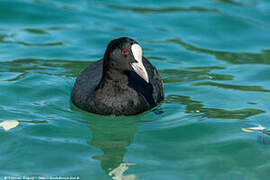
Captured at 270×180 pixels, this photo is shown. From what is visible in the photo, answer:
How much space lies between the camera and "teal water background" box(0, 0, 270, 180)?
5867mm

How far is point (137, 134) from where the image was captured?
6.65 meters

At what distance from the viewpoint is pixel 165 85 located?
335 inches

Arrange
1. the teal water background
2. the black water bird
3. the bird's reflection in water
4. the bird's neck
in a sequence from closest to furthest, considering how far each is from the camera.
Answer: the bird's reflection in water < the teal water background < the black water bird < the bird's neck

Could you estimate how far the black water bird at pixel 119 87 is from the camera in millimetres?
6758

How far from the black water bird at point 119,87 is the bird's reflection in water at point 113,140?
12 centimetres

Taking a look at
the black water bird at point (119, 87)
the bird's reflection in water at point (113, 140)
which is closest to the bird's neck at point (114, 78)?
the black water bird at point (119, 87)

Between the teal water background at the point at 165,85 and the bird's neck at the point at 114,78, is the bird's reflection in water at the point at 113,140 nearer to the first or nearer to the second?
the teal water background at the point at 165,85

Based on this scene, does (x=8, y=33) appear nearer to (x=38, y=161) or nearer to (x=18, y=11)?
(x=18, y=11)

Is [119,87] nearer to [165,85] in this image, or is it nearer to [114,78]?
[114,78]

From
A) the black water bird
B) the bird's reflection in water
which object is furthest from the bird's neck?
the bird's reflection in water

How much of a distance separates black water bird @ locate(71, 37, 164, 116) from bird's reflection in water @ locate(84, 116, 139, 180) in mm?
123

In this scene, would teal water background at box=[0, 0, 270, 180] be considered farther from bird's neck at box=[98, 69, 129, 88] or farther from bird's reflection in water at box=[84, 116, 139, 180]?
bird's neck at box=[98, 69, 129, 88]

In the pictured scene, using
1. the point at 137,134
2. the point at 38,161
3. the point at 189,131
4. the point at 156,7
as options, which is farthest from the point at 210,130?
the point at 156,7

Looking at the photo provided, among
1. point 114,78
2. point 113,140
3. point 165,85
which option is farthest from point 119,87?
point 165,85
